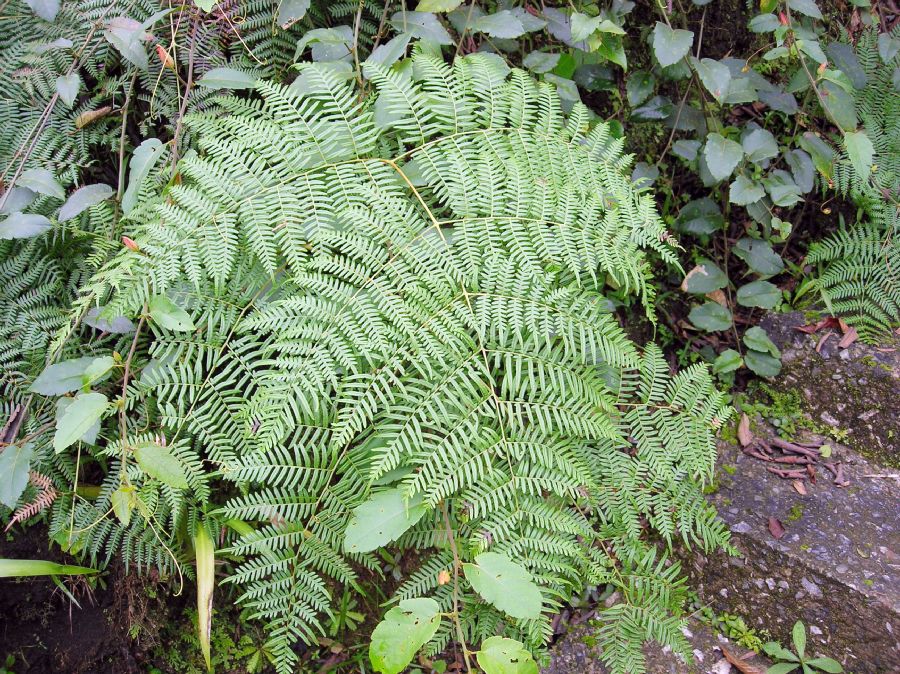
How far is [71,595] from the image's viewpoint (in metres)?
2.26

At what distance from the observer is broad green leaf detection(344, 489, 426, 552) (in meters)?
1.79

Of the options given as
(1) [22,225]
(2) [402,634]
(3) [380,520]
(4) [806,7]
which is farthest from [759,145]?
(1) [22,225]

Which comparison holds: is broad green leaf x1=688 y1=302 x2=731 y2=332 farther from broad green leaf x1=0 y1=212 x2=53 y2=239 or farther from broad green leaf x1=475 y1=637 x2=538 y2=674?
broad green leaf x1=0 y1=212 x2=53 y2=239

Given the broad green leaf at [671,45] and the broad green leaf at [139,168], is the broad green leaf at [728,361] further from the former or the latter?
the broad green leaf at [139,168]

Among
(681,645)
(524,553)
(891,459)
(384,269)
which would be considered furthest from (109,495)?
(891,459)

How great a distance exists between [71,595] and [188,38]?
2115 mm

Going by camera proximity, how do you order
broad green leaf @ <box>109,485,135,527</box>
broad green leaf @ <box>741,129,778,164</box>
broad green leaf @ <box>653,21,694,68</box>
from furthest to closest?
1. broad green leaf @ <box>741,129,778,164</box>
2. broad green leaf @ <box>653,21,694,68</box>
3. broad green leaf @ <box>109,485,135,527</box>

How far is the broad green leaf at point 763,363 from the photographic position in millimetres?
2904

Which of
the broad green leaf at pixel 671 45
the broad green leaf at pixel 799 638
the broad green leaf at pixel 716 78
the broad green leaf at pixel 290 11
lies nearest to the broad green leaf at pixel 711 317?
the broad green leaf at pixel 716 78

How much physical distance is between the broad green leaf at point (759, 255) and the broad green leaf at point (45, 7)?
2.93m

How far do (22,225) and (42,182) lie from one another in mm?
174

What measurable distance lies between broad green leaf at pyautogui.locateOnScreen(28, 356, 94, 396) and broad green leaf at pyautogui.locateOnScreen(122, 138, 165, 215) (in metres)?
0.54

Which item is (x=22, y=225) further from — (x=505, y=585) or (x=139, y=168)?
(x=505, y=585)

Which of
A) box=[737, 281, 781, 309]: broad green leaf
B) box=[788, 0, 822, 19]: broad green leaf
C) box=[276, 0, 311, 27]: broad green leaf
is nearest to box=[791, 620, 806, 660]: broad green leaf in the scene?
box=[737, 281, 781, 309]: broad green leaf
